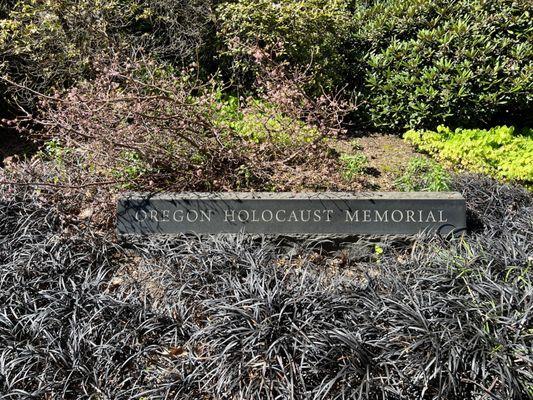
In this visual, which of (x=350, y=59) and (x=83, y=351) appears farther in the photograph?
(x=350, y=59)

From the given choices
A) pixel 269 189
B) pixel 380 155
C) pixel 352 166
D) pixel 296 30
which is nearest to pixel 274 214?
pixel 269 189

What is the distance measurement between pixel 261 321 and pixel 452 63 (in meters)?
5.22

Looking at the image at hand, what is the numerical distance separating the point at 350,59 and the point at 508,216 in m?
3.89

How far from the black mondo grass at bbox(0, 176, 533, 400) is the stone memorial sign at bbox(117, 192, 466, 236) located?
0.58 ft

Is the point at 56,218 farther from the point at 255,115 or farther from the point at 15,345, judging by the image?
the point at 255,115

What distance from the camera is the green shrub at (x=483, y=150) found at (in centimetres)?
581

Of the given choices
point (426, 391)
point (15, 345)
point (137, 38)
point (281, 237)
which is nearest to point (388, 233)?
point (281, 237)

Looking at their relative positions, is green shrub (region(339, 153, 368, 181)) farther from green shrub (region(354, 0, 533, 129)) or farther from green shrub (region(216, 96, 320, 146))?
green shrub (region(354, 0, 533, 129))

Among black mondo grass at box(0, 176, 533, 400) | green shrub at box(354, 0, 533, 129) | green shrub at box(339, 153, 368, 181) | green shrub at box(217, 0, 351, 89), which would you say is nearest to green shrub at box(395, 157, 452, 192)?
green shrub at box(339, 153, 368, 181)

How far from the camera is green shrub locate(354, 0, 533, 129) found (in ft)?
22.1

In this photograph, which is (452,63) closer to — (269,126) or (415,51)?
(415,51)

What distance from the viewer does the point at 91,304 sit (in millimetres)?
3543

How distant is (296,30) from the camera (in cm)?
705

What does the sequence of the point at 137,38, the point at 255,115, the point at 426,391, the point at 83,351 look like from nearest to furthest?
the point at 426,391 < the point at 83,351 < the point at 255,115 < the point at 137,38
